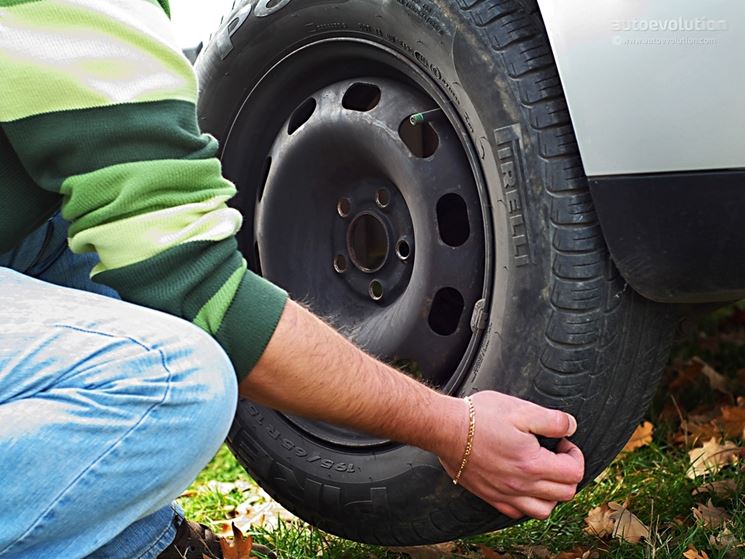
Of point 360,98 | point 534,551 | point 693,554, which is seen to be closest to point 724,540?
point 693,554

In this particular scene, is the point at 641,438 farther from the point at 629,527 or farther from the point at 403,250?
the point at 403,250

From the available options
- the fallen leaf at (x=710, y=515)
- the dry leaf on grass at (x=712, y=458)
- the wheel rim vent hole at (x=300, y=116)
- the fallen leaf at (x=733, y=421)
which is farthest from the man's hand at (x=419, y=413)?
the fallen leaf at (x=733, y=421)

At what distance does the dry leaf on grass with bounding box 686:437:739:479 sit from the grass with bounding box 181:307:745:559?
0.02m

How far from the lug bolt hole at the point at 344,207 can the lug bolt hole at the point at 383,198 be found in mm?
103

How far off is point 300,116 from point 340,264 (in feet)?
1.12

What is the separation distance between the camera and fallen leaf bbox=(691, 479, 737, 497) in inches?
86.9

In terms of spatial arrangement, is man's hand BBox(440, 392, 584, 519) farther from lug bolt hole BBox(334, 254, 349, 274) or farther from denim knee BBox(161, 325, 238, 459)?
lug bolt hole BBox(334, 254, 349, 274)

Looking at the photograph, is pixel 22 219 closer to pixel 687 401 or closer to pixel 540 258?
pixel 540 258

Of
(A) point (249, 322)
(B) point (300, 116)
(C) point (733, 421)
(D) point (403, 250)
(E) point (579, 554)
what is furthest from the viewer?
(C) point (733, 421)

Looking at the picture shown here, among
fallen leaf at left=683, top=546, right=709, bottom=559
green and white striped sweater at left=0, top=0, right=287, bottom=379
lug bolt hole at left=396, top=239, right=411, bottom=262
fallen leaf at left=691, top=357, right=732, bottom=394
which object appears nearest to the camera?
green and white striped sweater at left=0, top=0, right=287, bottom=379

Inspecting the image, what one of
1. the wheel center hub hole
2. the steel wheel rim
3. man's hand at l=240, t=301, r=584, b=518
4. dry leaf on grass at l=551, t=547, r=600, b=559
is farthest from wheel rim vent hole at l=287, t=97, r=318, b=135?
dry leaf on grass at l=551, t=547, r=600, b=559

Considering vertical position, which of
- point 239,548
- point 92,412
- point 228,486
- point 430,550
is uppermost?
point 92,412

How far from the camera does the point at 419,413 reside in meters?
1.73

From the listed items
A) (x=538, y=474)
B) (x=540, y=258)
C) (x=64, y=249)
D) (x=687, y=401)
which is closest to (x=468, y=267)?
(x=540, y=258)
